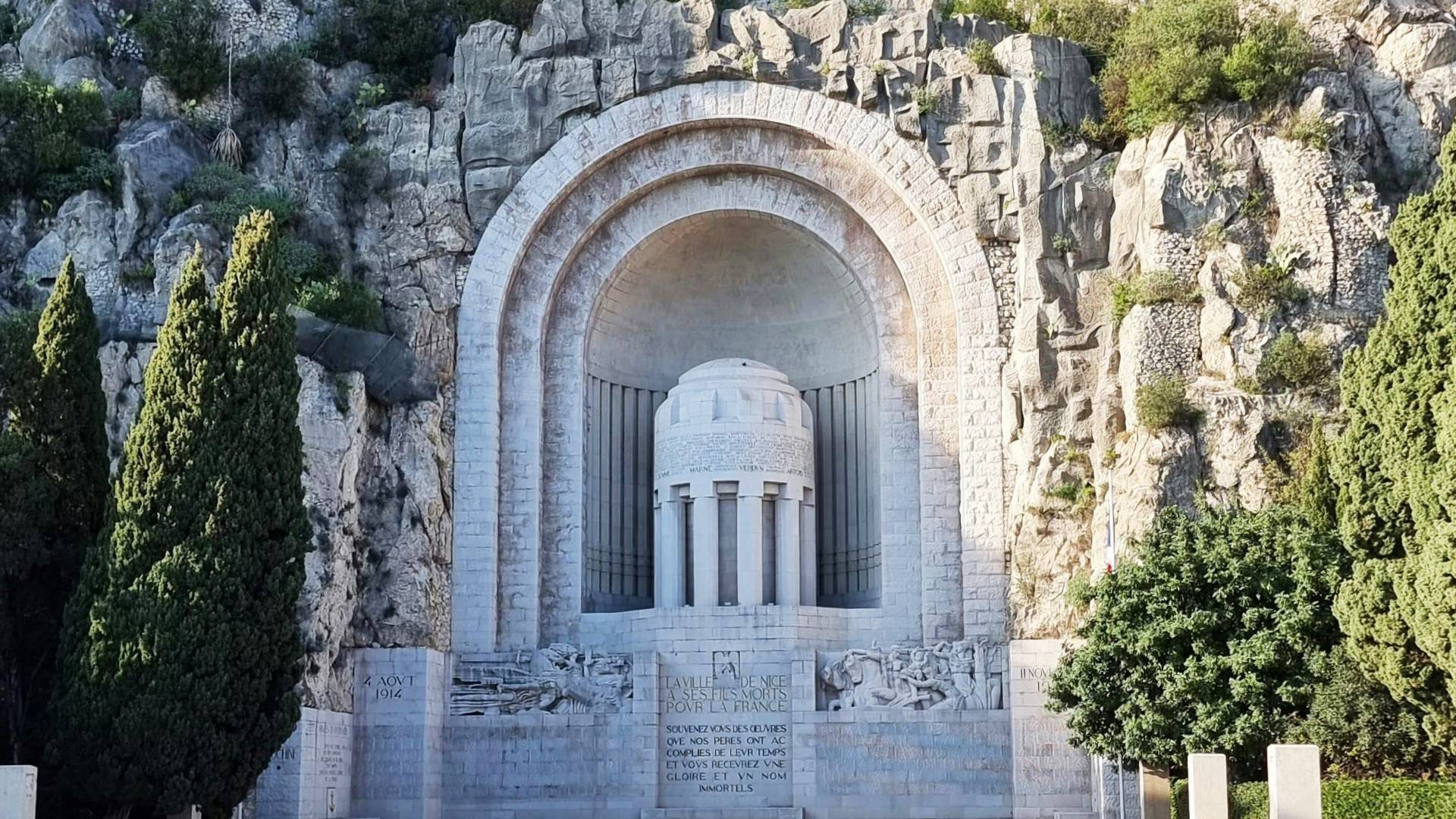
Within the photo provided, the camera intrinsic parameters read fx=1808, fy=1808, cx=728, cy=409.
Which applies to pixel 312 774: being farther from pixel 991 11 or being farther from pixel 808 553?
pixel 991 11

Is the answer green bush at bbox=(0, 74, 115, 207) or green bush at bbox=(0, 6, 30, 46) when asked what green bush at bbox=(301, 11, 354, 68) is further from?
green bush at bbox=(0, 6, 30, 46)

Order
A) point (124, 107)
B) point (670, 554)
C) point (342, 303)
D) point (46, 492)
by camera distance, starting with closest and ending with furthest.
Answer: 1. point (46, 492)
2. point (342, 303)
3. point (670, 554)
4. point (124, 107)

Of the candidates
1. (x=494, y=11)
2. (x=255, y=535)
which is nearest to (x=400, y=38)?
(x=494, y=11)

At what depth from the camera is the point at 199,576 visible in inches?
917

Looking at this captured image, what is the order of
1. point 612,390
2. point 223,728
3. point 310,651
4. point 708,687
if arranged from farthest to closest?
point 612,390 < point 708,687 < point 310,651 < point 223,728

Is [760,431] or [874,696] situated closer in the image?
[874,696]

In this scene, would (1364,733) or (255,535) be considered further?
(255,535)

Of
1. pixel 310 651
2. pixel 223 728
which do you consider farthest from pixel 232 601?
pixel 310 651

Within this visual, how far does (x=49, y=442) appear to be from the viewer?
23953 millimetres

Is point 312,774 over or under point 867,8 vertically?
under

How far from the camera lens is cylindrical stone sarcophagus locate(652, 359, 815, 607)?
31.9 meters

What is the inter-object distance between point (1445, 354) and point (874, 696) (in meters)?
11.9

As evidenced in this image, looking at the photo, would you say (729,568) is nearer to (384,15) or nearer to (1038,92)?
(1038,92)

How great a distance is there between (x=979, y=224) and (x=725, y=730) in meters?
9.75
